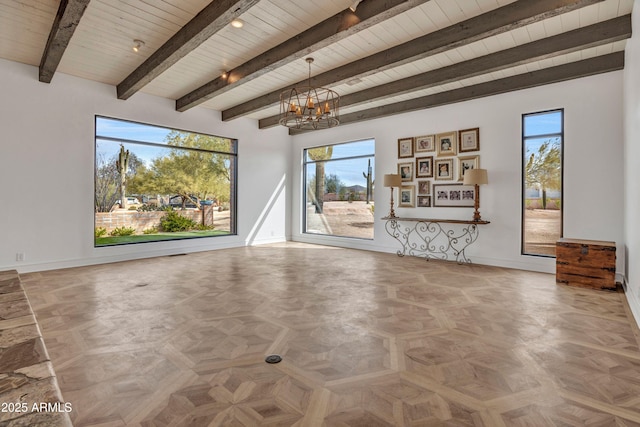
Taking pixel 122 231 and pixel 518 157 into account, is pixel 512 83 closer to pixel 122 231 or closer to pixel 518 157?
pixel 518 157

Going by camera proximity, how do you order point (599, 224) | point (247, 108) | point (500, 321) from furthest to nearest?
point (247, 108)
point (599, 224)
point (500, 321)

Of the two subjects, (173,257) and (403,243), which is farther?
(403,243)

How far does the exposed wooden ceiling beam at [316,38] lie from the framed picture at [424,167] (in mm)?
3608

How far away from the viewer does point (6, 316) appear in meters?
2.44

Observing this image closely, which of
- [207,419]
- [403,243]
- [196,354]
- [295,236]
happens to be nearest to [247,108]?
[295,236]

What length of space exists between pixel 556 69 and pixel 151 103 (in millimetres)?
7045

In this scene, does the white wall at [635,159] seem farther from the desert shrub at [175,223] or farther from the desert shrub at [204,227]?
the desert shrub at [175,223]

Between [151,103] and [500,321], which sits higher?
[151,103]

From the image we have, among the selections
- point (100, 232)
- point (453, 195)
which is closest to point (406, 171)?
point (453, 195)

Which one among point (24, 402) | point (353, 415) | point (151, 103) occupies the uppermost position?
point (151, 103)

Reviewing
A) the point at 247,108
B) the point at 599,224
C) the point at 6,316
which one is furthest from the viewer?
the point at 247,108

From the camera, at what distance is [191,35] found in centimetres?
379

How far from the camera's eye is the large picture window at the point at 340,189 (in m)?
7.95

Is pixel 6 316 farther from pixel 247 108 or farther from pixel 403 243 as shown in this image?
pixel 403 243
